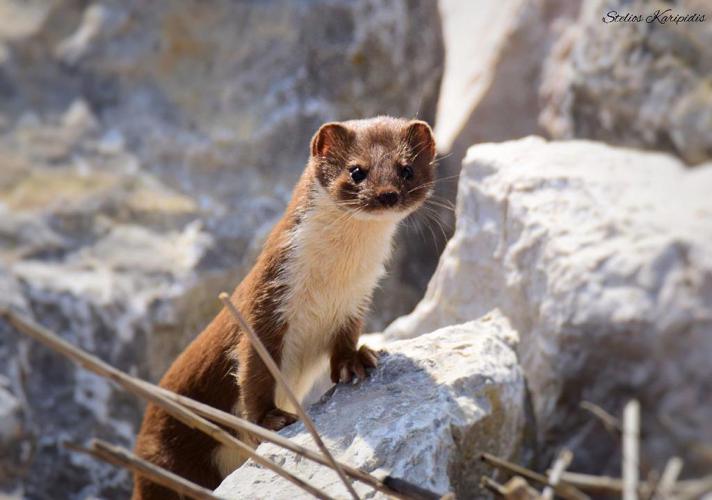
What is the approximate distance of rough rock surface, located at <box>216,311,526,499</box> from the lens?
321 centimetres

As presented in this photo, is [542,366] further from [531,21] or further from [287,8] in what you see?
[287,8]

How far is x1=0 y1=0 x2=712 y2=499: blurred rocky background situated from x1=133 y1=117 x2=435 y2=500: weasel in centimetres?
40

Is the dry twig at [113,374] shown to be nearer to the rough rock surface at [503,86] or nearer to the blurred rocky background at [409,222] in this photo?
the blurred rocky background at [409,222]

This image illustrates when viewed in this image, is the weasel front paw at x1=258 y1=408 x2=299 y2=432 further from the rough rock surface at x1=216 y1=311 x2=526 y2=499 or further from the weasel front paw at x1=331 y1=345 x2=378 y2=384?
the weasel front paw at x1=331 y1=345 x2=378 y2=384

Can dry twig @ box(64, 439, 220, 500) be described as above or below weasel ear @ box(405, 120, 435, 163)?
below

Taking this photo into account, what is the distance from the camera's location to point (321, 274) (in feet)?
13.2

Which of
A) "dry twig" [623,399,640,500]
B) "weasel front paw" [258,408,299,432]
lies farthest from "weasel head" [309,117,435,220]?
"dry twig" [623,399,640,500]

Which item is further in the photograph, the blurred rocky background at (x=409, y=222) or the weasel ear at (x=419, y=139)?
the weasel ear at (x=419, y=139)

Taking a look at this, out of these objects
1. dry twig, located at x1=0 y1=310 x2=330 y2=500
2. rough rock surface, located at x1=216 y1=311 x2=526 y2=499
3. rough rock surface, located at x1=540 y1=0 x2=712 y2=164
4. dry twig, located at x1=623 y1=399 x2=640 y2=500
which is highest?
rough rock surface, located at x1=540 y1=0 x2=712 y2=164

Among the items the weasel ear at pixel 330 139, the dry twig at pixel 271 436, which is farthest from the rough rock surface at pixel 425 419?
the weasel ear at pixel 330 139

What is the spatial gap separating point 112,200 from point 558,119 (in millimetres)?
2834

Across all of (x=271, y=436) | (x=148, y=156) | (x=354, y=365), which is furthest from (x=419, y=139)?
(x=148, y=156)

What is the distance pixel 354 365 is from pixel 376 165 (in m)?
0.80

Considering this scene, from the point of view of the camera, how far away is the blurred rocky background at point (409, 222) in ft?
9.22
